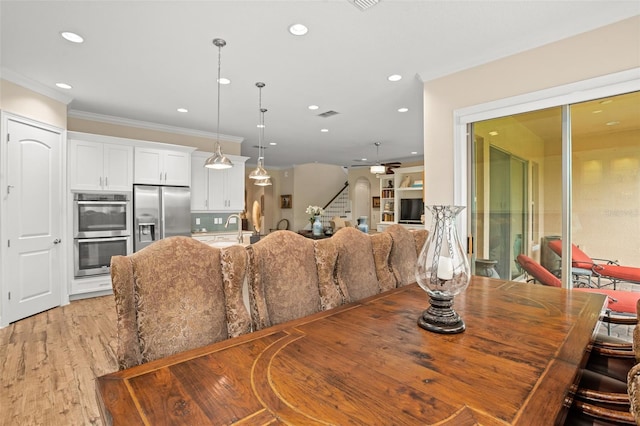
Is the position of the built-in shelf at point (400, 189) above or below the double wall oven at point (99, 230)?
above

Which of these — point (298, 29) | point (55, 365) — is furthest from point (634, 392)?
point (55, 365)

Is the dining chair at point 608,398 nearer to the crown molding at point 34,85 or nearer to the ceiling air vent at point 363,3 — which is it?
the ceiling air vent at point 363,3

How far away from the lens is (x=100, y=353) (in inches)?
111

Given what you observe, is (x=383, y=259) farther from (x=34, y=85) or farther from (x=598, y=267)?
(x=34, y=85)

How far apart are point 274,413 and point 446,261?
94 cm

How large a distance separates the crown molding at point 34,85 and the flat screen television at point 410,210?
6.97 metres

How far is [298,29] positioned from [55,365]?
341 cm

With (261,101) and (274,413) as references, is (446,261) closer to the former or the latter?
(274,413)

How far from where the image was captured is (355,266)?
2064 millimetres

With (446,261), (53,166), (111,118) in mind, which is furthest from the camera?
(111,118)

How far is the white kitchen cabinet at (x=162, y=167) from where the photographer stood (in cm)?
499

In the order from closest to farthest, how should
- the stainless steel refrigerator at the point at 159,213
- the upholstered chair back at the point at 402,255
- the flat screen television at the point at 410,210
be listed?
the upholstered chair back at the point at 402,255, the stainless steel refrigerator at the point at 159,213, the flat screen television at the point at 410,210

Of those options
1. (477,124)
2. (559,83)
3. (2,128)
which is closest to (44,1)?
(2,128)

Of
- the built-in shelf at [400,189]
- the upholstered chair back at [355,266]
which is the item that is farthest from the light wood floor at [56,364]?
the built-in shelf at [400,189]
